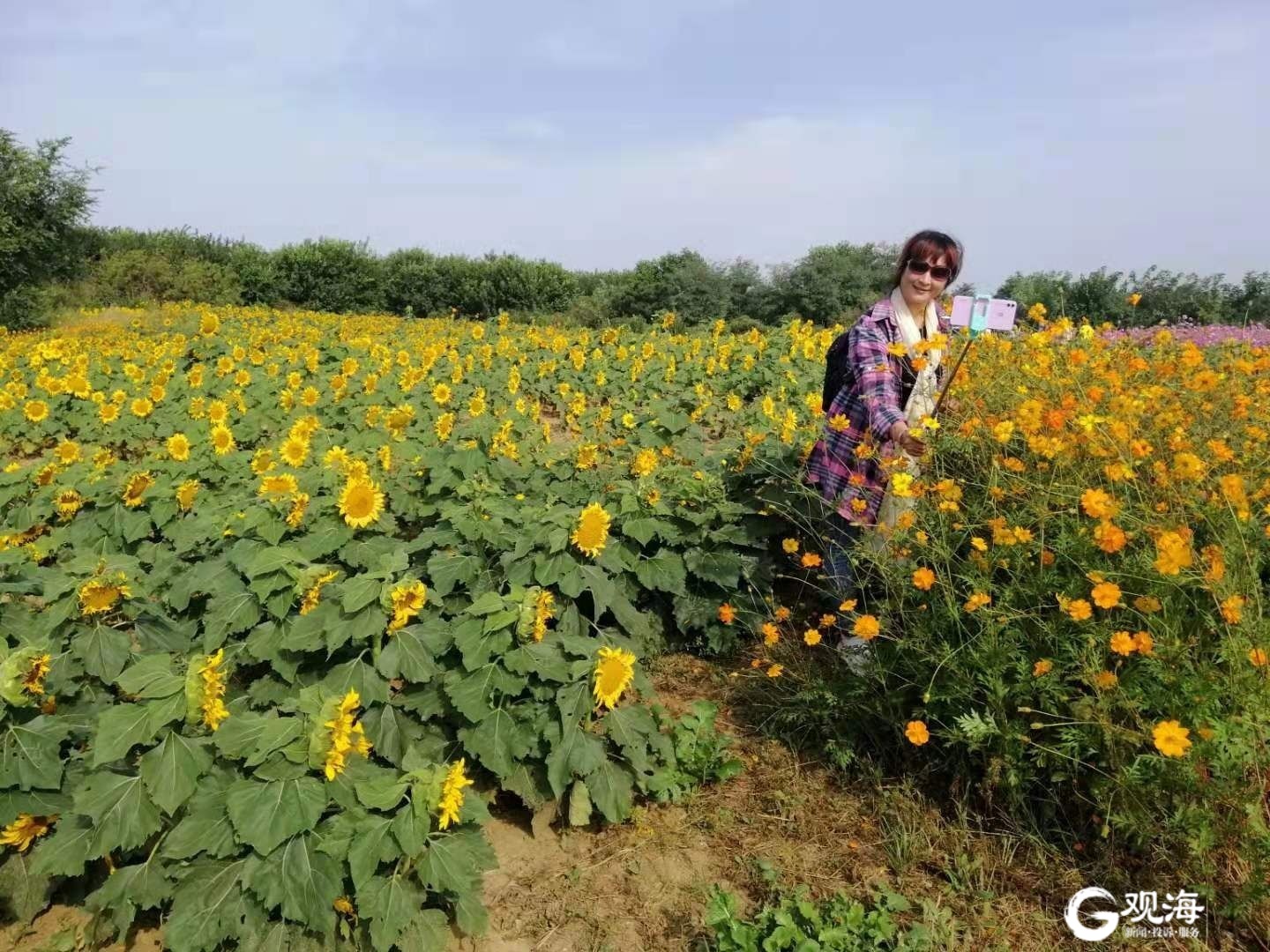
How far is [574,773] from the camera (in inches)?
100

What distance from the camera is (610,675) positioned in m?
2.39

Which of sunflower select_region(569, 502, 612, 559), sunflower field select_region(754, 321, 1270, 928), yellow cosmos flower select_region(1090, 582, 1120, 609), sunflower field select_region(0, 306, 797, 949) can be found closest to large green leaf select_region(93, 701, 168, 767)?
sunflower field select_region(0, 306, 797, 949)

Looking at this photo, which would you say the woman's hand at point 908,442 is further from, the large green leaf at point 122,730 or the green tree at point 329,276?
the green tree at point 329,276

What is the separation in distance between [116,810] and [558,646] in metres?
1.23

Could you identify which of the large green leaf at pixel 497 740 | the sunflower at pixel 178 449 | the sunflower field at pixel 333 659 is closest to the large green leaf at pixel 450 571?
the sunflower field at pixel 333 659

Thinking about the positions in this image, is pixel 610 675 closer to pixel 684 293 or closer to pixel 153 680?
pixel 153 680

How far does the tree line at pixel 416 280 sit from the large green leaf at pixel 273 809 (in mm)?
10501

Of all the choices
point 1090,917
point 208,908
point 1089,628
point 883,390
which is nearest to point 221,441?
point 208,908

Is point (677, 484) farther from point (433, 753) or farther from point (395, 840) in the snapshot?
point (395, 840)

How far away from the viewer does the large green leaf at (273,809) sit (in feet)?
6.11

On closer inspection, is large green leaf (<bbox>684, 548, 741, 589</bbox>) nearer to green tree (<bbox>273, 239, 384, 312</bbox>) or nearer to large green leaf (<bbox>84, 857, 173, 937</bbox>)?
large green leaf (<bbox>84, 857, 173, 937</bbox>)

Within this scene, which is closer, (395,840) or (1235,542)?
(395,840)

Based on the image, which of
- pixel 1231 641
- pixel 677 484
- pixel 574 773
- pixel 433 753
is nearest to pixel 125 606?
pixel 433 753

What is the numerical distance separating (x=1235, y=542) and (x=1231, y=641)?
36 cm
